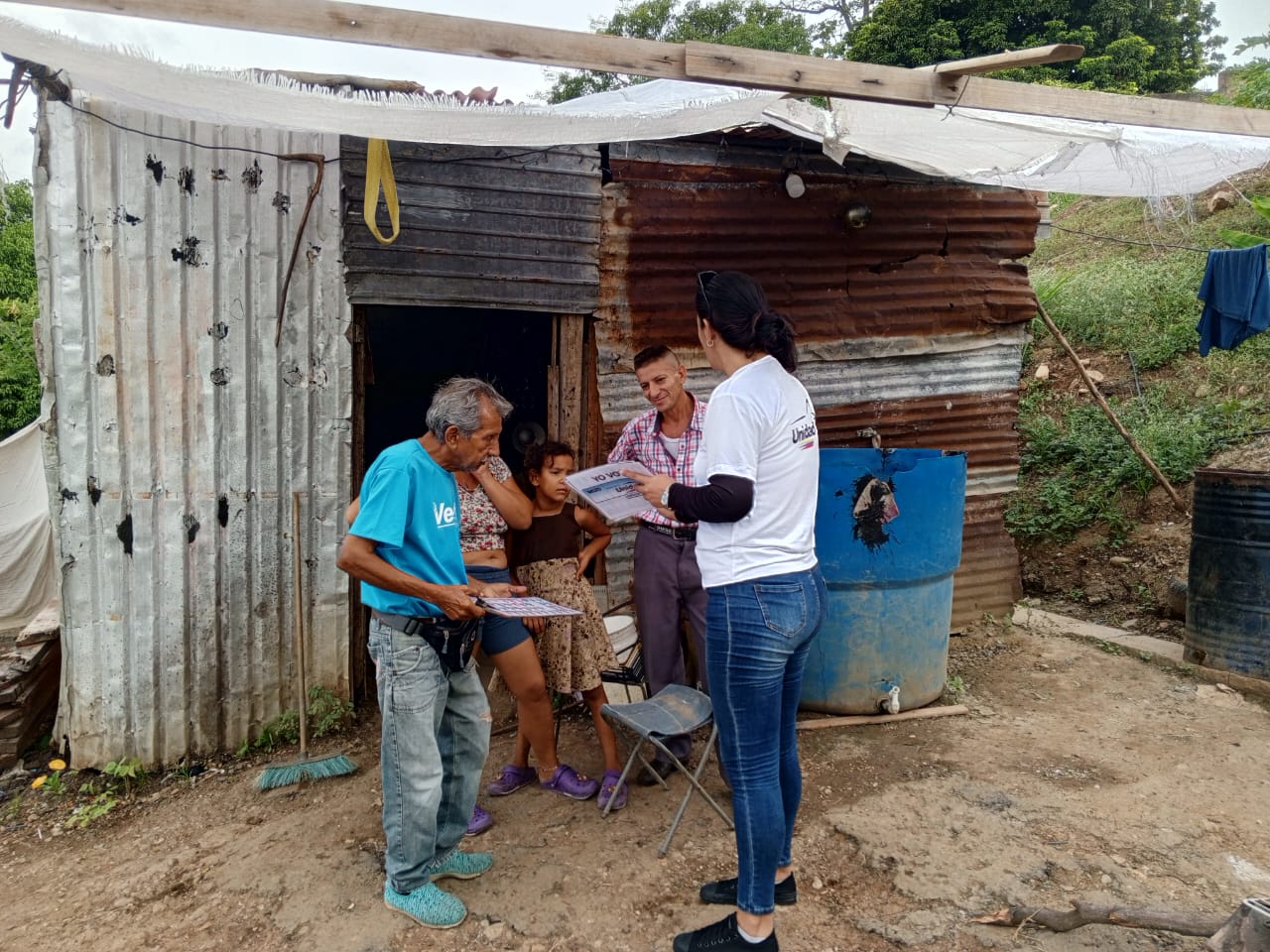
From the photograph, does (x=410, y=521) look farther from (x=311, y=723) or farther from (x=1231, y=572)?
(x=1231, y=572)

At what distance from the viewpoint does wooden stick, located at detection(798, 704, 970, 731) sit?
442 centimetres

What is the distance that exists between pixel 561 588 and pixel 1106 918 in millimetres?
2390

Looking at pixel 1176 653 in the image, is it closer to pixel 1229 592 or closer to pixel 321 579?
pixel 1229 592

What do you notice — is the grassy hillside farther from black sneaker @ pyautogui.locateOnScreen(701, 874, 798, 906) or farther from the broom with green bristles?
the broom with green bristles

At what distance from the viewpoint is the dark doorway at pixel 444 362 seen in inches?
325

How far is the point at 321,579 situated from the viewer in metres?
4.50

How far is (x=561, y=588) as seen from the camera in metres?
3.89

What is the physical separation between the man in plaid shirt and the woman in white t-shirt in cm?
112

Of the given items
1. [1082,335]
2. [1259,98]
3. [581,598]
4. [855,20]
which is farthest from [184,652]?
[855,20]

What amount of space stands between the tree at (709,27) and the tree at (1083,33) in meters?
5.45

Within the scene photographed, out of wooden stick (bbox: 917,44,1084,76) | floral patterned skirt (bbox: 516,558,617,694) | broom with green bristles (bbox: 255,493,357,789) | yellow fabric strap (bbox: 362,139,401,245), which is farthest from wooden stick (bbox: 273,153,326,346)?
wooden stick (bbox: 917,44,1084,76)

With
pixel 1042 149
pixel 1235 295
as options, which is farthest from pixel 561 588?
pixel 1235 295

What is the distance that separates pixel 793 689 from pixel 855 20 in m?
28.2

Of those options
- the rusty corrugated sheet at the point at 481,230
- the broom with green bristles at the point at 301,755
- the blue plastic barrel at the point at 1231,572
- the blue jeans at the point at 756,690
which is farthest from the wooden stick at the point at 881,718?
the rusty corrugated sheet at the point at 481,230
